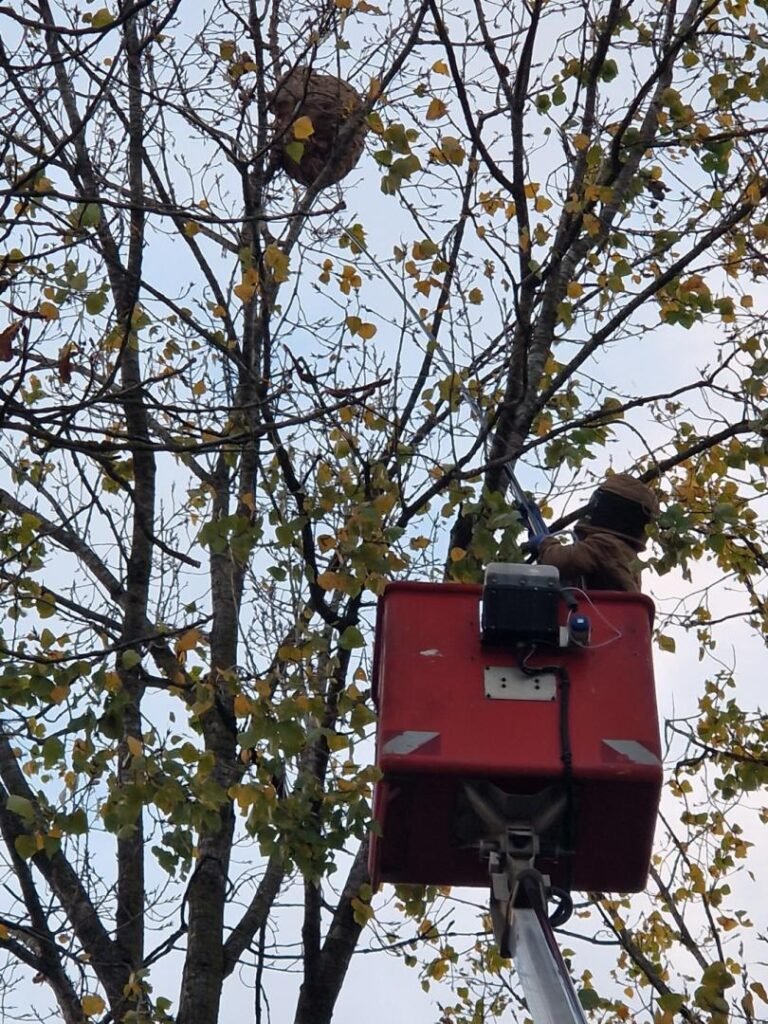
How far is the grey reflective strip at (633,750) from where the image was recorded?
4164 millimetres

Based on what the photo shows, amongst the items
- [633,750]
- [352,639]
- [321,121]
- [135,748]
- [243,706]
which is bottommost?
[633,750]

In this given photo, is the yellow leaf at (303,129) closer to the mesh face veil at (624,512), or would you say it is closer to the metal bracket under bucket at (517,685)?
the mesh face veil at (624,512)

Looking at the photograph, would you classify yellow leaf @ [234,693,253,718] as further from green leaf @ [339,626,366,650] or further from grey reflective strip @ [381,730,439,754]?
grey reflective strip @ [381,730,439,754]

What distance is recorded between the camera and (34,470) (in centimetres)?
722

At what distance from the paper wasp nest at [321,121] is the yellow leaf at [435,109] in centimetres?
40

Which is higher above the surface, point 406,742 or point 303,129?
point 303,129

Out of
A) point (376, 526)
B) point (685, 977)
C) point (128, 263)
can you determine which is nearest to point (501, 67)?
point (128, 263)

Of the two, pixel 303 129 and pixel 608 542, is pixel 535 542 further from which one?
pixel 303 129

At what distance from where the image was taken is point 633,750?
4.18 meters

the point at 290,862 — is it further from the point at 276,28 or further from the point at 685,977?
the point at 276,28

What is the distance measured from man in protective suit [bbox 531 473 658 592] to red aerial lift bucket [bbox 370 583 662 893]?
0.54 metres

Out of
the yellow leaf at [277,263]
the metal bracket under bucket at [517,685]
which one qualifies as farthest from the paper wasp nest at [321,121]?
the metal bracket under bucket at [517,685]

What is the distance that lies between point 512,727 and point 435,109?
3364 millimetres

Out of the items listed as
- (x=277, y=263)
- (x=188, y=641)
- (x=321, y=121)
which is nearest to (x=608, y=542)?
(x=188, y=641)
